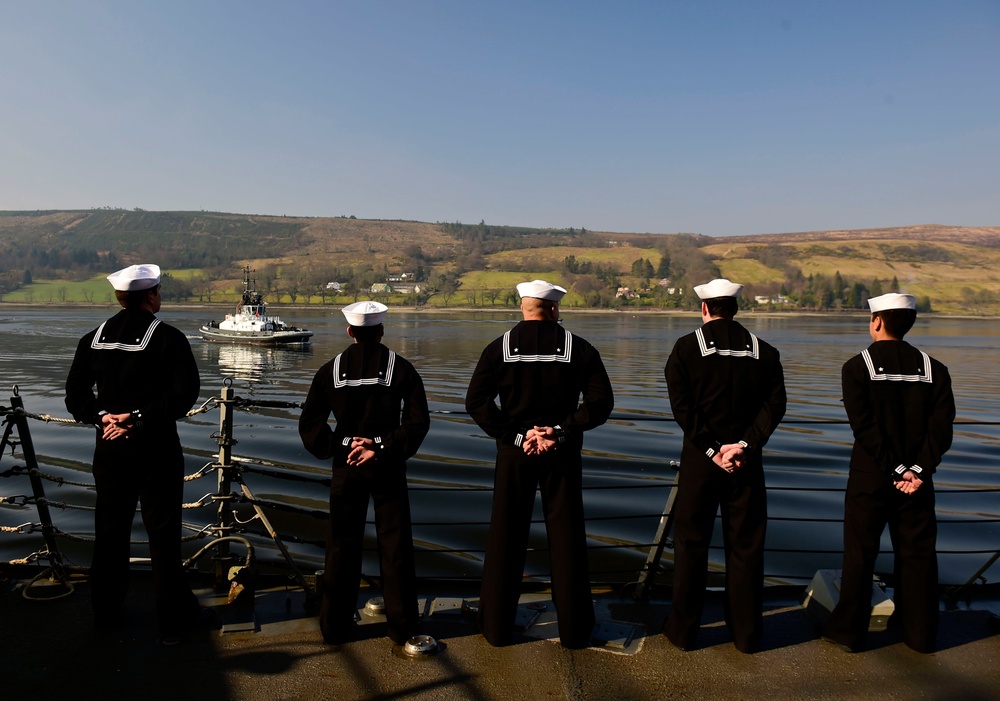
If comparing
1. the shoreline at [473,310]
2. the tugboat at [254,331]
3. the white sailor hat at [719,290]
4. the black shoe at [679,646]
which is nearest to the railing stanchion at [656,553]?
the black shoe at [679,646]

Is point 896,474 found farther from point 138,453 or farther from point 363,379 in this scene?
point 138,453

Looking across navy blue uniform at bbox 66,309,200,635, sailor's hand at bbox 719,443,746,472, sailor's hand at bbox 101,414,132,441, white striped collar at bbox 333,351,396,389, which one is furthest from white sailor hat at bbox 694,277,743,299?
sailor's hand at bbox 101,414,132,441

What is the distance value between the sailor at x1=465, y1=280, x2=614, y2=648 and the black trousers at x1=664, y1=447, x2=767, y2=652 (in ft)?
1.78

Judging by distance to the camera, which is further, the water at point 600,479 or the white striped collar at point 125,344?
the water at point 600,479

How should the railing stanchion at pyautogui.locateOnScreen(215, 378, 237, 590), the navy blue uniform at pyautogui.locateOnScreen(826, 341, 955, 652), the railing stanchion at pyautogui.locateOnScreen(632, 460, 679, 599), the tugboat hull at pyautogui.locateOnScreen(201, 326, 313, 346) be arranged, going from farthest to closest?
the tugboat hull at pyautogui.locateOnScreen(201, 326, 313, 346)
the railing stanchion at pyautogui.locateOnScreen(632, 460, 679, 599)
the railing stanchion at pyautogui.locateOnScreen(215, 378, 237, 590)
the navy blue uniform at pyautogui.locateOnScreen(826, 341, 955, 652)

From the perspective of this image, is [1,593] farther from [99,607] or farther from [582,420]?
[582,420]

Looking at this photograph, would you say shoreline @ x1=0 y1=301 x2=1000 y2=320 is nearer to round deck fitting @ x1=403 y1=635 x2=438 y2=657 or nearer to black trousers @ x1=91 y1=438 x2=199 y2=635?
black trousers @ x1=91 y1=438 x2=199 y2=635

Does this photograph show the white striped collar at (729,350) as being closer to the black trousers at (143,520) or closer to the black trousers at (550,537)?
the black trousers at (550,537)

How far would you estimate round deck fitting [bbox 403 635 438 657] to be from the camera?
13.5 ft

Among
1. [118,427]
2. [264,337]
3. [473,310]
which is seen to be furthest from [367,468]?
[473,310]

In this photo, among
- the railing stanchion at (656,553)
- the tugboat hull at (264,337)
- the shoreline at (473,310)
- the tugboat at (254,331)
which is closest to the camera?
the railing stanchion at (656,553)

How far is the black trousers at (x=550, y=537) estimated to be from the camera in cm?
430

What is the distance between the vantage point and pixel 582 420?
4.27 meters

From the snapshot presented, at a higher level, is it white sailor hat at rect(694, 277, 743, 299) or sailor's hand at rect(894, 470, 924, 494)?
white sailor hat at rect(694, 277, 743, 299)
